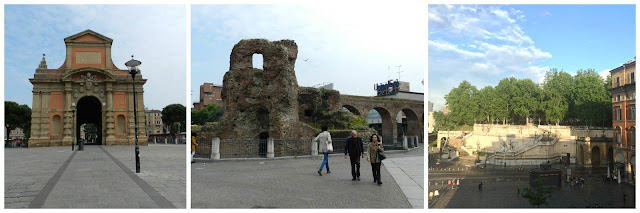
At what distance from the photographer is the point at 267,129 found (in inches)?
816

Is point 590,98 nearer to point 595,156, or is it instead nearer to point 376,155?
point 595,156

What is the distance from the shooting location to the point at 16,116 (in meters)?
40.9

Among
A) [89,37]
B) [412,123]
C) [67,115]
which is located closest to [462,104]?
[89,37]

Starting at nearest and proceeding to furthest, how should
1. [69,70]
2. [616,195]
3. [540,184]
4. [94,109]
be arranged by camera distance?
[616,195] < [540,184] < [69,70] < [94,109]

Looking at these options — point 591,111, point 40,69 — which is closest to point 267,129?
point 591,111

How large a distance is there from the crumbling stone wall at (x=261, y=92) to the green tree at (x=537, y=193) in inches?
482

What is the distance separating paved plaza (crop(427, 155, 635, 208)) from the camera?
8094mm

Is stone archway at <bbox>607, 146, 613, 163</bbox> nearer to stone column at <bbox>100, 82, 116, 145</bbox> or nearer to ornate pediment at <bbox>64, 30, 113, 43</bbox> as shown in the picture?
stone column at <bbox>100, 82, 116, 145</bbox>

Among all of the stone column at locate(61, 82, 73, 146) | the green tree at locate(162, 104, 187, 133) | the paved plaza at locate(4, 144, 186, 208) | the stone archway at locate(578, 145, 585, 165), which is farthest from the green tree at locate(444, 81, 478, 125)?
the green tree at locate(162, 104, 187, 133)

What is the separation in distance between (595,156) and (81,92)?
1392 inches

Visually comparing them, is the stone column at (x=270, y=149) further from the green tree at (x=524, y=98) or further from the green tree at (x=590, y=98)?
the green tree at (x=590, y=98)

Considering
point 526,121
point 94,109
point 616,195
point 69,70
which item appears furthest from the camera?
point 94,109

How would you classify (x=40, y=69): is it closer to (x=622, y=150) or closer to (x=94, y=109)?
(x=94, y=109)

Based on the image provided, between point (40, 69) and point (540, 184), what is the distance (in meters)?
36.2
